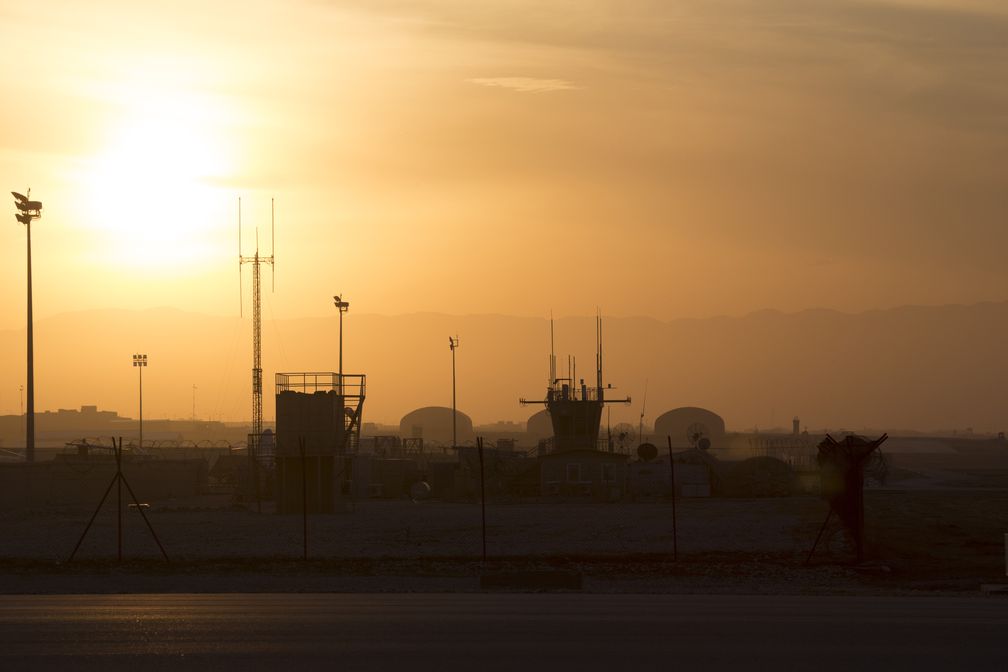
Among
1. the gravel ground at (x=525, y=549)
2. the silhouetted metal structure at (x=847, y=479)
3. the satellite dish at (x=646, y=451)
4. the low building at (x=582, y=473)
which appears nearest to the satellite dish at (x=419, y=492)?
the low building at (x=582, y=473)

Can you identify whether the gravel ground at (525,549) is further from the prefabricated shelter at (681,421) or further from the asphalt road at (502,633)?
the prefabricated shelter at (681,421)

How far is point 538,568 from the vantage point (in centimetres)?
2791

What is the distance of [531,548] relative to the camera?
3303 centimetres

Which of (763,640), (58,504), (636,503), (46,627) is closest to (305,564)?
(46,627)

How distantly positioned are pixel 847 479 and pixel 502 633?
52.5 ft

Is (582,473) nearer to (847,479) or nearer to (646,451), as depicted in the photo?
(646,451)

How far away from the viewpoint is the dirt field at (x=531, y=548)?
25.6m

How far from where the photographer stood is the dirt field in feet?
84.1

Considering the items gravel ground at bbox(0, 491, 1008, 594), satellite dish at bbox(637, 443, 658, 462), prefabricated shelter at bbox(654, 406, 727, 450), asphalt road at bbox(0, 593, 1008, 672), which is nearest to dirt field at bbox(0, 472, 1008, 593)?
gravel ground at bbox(0, 491, 1008, 594)

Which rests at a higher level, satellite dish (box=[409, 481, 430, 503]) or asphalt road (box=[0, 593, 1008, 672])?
asphalt road (box=[0, 593, 1008, 672])

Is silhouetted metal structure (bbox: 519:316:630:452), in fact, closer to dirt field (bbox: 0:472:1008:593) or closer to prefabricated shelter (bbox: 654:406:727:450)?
dirt field (bbox: 0:472:1008:593)

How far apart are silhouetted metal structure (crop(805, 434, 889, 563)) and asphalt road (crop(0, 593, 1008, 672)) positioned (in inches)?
265

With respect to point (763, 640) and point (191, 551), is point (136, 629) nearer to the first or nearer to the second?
point (763, 640)

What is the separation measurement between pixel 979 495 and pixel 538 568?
110 feet
